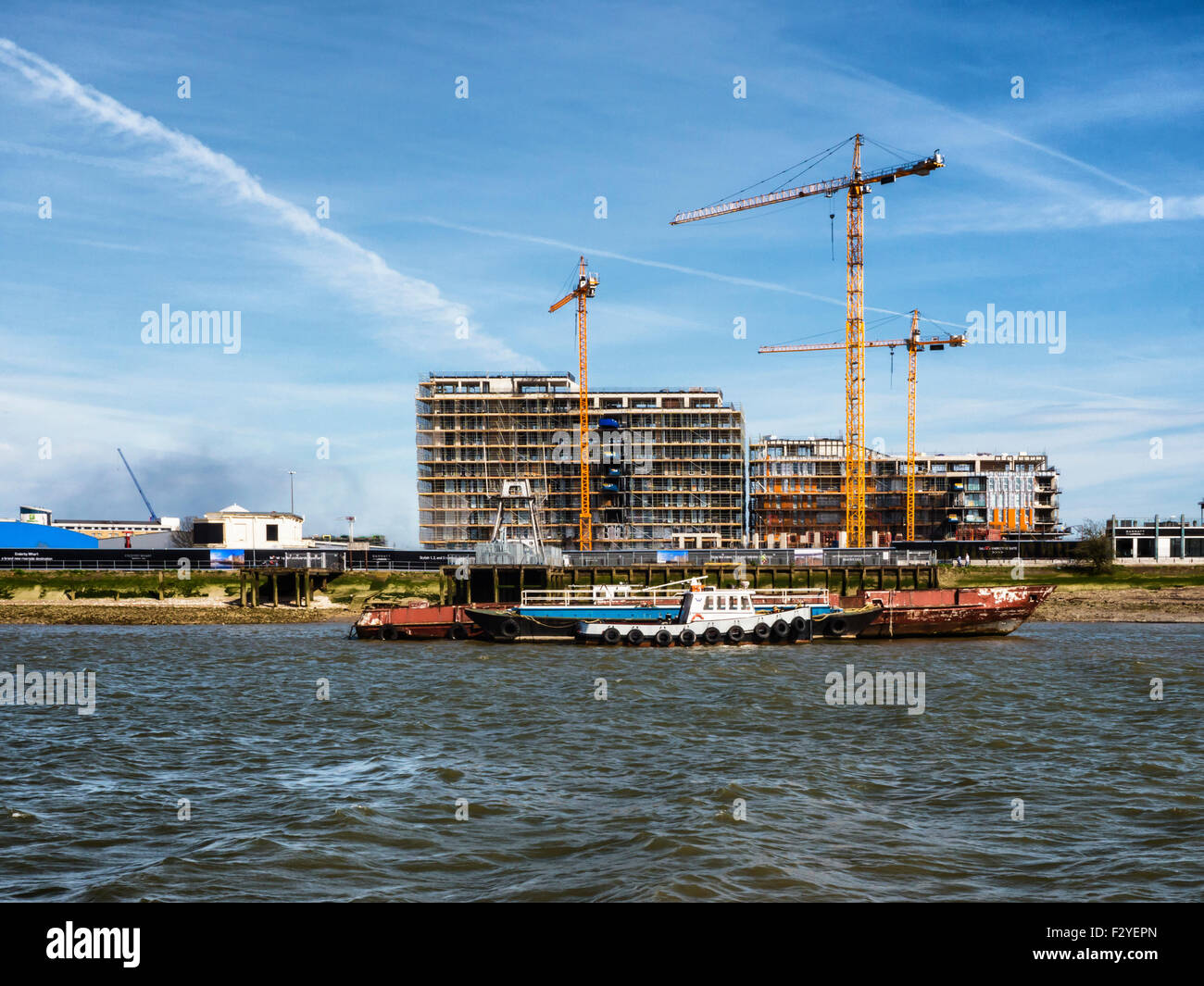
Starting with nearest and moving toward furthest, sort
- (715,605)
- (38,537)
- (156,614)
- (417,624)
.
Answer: (715,605)
(417,624)
(156,614)
(38,537)

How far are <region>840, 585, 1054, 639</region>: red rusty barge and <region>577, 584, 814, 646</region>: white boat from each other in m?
6.44

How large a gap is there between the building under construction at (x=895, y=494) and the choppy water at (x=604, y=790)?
139740 mm

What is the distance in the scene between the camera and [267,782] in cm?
2327

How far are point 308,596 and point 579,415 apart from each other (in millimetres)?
88678

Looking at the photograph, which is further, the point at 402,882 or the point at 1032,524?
the point at 1032,524

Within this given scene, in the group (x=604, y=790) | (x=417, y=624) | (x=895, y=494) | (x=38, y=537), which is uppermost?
(x=895, y=494)

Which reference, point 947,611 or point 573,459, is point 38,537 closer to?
point 573,459

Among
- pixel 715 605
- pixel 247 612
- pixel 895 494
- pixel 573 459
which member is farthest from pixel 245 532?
pixel 895 494

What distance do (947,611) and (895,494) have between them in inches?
4849

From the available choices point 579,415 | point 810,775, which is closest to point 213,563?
point 579,415

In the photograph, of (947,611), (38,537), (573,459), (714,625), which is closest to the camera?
(714,625)

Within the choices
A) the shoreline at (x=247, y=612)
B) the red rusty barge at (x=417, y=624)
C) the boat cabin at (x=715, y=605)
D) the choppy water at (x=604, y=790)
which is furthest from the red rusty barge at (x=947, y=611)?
the red rusty barge at (x=417, y=624)

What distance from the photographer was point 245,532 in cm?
13150
